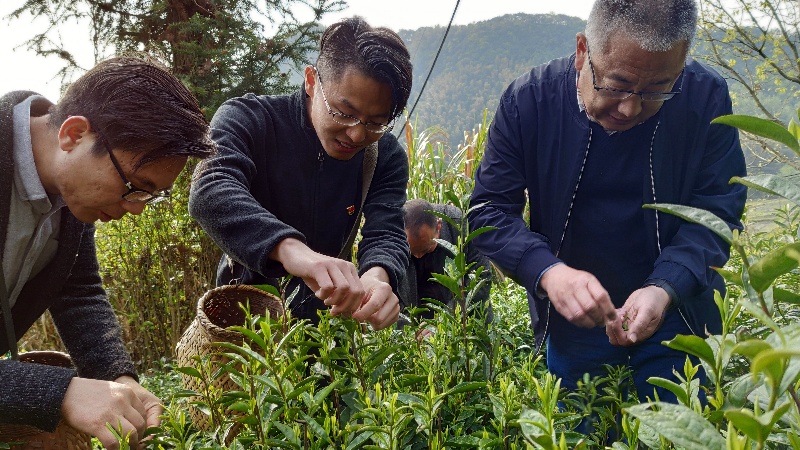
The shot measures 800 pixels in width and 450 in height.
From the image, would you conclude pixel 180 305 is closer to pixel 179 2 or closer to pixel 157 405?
pixel 179 2

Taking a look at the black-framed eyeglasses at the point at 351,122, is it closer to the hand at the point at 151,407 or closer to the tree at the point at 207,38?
the hand at the point at 151,407

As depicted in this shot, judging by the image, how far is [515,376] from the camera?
136 centimetres

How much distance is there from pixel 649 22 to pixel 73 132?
62.0 inches

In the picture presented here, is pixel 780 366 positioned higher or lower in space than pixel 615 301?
higher

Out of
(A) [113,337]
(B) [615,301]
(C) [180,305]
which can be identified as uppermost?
(B) [615,301]

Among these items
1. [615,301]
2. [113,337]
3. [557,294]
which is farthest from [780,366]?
[113,337]

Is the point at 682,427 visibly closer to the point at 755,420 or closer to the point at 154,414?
the point at 755,420

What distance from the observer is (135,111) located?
1591 millimetres

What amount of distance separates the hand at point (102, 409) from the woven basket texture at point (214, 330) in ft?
0.42

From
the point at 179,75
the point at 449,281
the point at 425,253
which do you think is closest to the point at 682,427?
the point at 449,281

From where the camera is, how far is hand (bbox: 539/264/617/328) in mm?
1592

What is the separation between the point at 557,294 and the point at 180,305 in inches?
199

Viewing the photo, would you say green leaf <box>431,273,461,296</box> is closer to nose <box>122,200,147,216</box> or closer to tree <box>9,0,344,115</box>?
nose <box>122,200,147,216</box>

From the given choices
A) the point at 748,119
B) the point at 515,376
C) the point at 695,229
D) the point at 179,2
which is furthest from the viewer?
the point at 179,2
